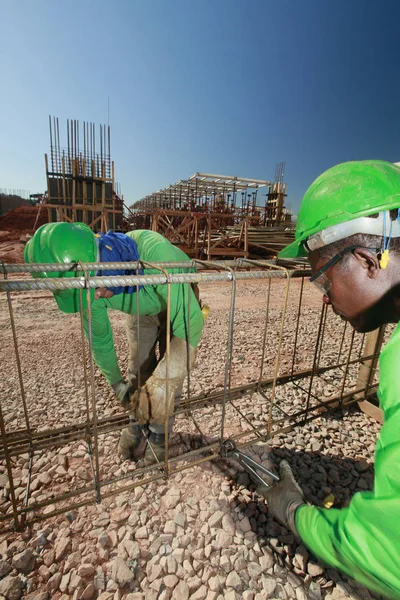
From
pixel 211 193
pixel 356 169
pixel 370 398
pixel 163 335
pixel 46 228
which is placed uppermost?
pixel 211 193

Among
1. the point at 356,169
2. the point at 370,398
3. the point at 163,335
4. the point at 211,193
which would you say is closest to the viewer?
the point at 356,169

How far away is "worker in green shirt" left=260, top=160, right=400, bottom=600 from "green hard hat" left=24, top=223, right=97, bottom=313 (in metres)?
1.39

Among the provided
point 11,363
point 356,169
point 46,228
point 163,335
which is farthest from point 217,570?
point 11,363

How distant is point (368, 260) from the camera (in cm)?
111

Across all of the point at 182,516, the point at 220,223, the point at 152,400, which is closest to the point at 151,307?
the point at 152,400

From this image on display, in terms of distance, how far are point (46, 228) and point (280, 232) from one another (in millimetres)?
15927

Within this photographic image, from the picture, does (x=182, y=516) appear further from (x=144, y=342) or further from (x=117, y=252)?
(x=117, y=252)

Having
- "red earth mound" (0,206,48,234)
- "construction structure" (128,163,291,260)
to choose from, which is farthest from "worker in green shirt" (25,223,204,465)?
"red earth mound" (0,206,48,234)

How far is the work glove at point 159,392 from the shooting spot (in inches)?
83.0

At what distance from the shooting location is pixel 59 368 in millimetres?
3949

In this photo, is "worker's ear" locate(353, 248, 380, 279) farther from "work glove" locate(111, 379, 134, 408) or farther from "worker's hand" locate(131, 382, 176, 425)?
"work glove" locate(111, 379, 134, 408)

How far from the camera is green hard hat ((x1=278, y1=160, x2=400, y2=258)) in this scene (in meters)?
1.08

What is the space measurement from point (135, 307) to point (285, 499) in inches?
67.8

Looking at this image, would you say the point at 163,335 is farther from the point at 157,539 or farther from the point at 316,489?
the point at 316,489
